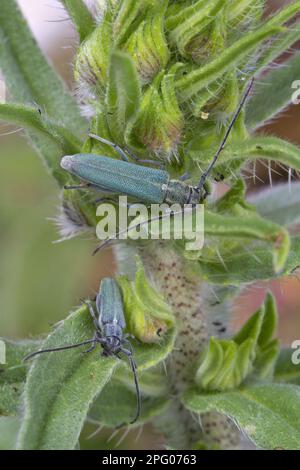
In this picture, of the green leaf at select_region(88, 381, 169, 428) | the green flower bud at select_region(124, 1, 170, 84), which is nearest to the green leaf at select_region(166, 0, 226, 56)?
the green flower bud at select_region(124, 1, 170, 84)

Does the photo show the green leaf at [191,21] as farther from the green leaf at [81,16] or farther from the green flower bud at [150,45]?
the green leaf at [81,16]

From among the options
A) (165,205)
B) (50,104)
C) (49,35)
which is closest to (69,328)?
(165,205)

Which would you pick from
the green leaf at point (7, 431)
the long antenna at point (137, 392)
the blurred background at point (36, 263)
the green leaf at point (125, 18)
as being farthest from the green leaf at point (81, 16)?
the blurred background at point (36, 263)

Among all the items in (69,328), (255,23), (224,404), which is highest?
(255,23)

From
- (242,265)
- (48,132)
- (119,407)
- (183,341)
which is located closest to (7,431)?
(119,407)

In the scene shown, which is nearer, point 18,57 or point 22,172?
point 18,57
